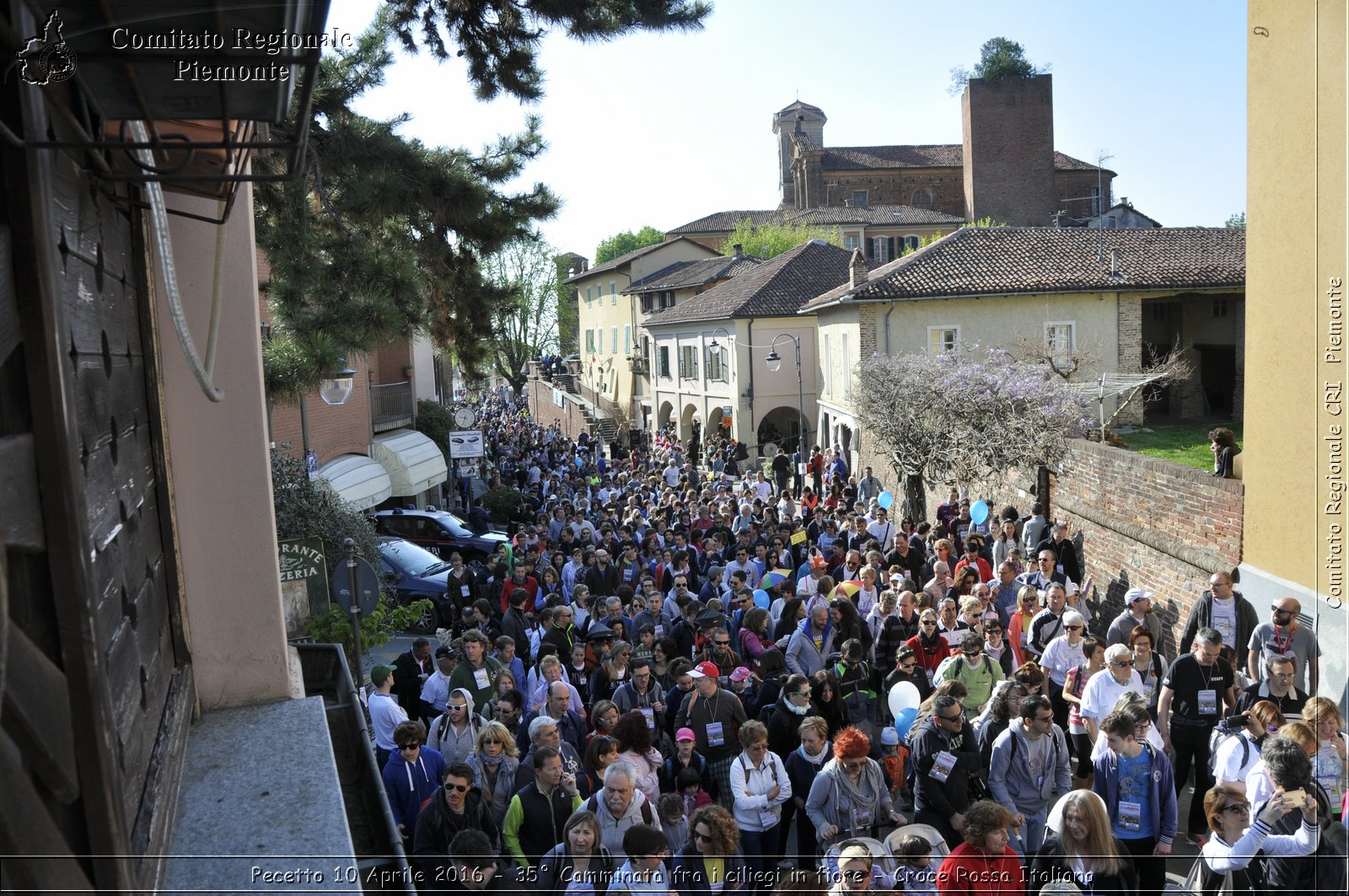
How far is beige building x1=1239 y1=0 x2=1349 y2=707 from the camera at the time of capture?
9.64 metres

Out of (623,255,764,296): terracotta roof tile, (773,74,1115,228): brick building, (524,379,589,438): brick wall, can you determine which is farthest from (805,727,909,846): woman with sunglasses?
(773,74,1115,228): brick building

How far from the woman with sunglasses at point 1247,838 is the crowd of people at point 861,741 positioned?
12mm

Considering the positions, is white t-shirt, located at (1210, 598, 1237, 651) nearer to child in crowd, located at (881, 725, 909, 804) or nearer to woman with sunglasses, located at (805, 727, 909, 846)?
child in crowd, located at (881, 725, 909, 804)

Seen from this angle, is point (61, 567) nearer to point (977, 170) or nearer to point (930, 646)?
point (930, 646)

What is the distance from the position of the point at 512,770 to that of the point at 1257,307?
29.3ft

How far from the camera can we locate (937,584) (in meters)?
11.5

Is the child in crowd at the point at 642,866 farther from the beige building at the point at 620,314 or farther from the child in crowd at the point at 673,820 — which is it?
the beige building at the point at 620,314

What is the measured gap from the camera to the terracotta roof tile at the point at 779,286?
40.5m

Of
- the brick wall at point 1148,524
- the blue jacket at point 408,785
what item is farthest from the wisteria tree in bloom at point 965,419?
the blue jacket at point 408,785

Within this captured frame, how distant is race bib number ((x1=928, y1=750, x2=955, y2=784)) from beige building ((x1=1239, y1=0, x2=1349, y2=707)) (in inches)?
170

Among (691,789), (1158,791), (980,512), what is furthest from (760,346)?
(1158,791)

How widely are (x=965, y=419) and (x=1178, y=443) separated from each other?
8.04 meters

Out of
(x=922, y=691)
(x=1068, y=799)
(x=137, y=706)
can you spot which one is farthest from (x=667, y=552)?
(x=137, y=706)

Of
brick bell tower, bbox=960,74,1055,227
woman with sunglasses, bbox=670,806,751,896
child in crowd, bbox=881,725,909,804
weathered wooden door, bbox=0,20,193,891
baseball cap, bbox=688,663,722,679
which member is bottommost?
child in crowd, bbox=881,725,909,804
